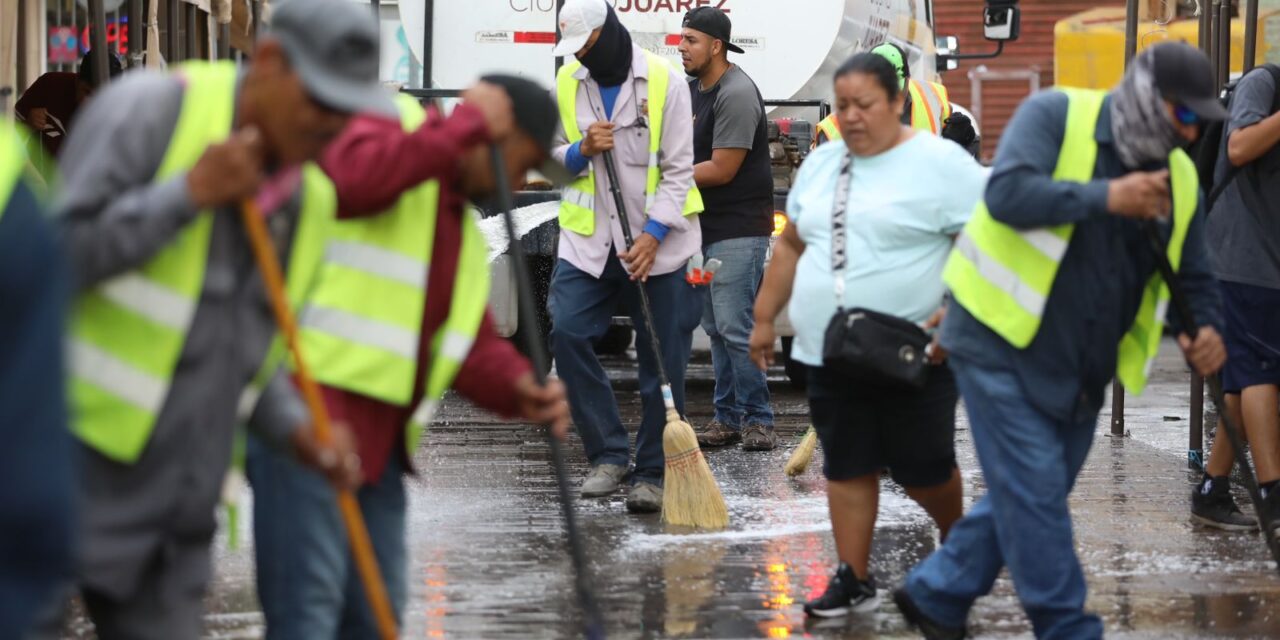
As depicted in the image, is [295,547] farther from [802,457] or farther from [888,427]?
[802,457]

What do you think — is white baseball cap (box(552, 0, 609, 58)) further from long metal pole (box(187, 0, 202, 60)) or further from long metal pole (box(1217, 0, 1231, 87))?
long metal pole (box(187, 0, 202, 60))

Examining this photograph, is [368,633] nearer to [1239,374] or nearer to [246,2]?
[1239,374]

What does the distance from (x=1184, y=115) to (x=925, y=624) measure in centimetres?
153

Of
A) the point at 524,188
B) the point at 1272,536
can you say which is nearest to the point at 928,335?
the point at 1272,536

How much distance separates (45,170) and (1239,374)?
5154 millimetres

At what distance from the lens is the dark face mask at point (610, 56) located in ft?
25.7

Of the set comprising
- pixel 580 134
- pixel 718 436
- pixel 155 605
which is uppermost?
pixel 580 134

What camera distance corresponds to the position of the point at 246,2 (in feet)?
49.4

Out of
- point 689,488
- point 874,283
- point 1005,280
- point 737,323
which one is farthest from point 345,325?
point 737,323

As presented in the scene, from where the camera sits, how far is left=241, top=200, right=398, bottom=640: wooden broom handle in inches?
135

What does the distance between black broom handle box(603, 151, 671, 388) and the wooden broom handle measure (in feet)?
12.3

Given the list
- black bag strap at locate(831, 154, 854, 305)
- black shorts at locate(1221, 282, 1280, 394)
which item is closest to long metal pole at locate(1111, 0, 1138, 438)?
black shorts at locate(1221, 282, 1280, 394)

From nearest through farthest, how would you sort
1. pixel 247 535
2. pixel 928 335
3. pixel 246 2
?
pixel 928 335 < pixel 247 535 < pixel 246 2

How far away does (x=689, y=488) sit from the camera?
299 inches
